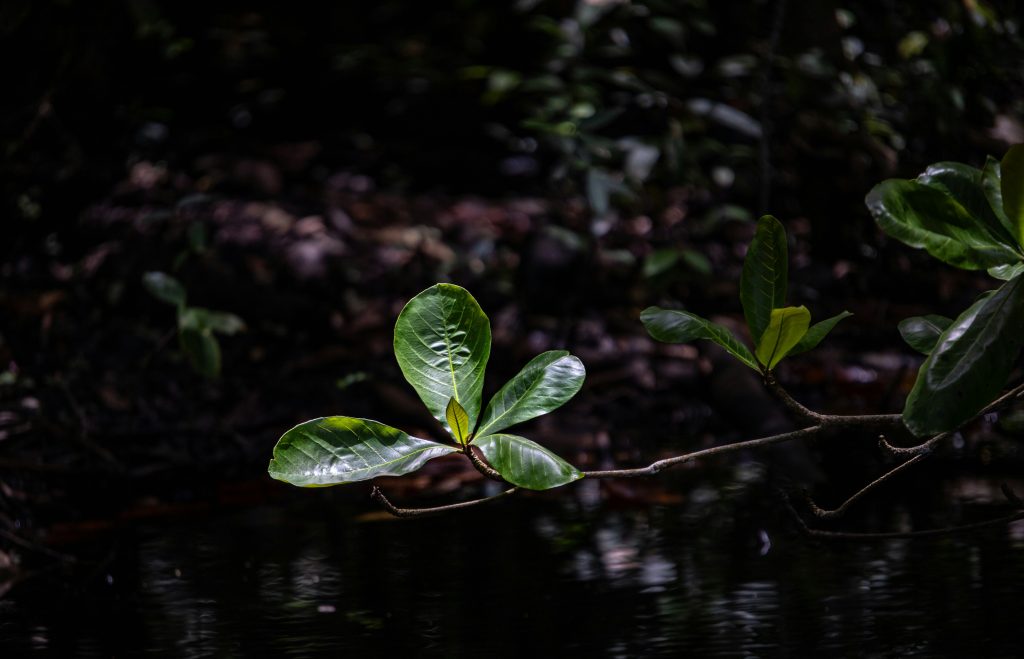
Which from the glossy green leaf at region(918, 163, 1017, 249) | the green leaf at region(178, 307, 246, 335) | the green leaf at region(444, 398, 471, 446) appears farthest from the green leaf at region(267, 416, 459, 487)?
the green leaf at region(178, 307, 246, 335)

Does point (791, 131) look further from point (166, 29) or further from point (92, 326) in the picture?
point (166, 29)

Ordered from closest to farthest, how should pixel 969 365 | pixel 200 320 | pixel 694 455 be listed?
pixel 969 365
pixel 694 455
pixel 200 320

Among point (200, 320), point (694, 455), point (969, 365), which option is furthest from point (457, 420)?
point (200, 320)

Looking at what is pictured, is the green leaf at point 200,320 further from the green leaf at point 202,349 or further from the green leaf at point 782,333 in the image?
the green leaf at point 782,333

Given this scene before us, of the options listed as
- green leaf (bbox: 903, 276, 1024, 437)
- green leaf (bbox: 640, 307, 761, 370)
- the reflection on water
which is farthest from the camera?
the reflection on water

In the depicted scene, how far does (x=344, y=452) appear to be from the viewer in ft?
2.30

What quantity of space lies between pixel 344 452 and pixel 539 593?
1.38 feet

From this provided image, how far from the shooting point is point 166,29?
3967 millimetres

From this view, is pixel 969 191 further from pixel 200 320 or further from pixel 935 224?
pixel 200 320

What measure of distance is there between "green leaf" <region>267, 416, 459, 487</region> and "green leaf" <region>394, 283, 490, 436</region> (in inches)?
1.3

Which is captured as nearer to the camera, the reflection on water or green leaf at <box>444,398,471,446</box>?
green leaf at <box>444,398,471,446</box>

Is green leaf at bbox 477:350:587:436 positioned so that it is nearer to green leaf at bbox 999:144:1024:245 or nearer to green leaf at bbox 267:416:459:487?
green leaf at bbox 267:416:459:487

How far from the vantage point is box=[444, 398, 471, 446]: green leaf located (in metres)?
0.70

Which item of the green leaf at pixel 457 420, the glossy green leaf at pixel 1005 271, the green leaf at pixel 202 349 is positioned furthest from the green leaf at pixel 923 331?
the green leaf at pixel 202 349
